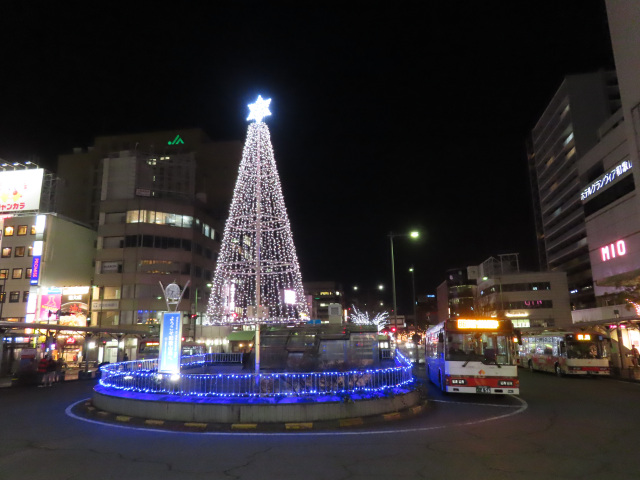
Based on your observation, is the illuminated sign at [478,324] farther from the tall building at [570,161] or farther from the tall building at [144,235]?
the tall building at [570,161]

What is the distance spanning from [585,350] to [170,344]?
2383 cm

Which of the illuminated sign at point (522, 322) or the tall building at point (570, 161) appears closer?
the illuminated sign at point (522, 322)

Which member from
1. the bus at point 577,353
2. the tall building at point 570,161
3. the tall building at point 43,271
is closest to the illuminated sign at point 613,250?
the bus at point 577,353

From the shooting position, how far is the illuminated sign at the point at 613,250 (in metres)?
42.9

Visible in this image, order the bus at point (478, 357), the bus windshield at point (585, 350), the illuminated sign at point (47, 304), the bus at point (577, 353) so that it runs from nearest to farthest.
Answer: the bus at point (478, 357)
the bus at point (577, 353)
the bus windshield at point (585, 350)
the illuminated sign at point (47, 304)

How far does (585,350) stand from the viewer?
25891 millimetres

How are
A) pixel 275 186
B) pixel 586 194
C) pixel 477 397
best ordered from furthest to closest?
1. pixel 586 194
2. pixel 275 186
3. pixel 477 397

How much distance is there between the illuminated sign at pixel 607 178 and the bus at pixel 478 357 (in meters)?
36.0

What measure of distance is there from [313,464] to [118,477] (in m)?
3.36

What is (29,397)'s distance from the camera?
18422mm

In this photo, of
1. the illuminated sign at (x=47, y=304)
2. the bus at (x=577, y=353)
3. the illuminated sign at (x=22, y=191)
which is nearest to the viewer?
the bus at (x=577, y=353)

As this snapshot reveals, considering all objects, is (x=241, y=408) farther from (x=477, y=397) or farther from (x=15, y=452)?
(x=477, y=397)

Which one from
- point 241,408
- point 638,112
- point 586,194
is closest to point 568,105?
point 586,194

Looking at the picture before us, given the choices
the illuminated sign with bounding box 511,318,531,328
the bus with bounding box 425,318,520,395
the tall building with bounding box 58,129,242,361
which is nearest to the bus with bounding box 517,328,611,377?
the bus with bounding box 425,318,520,395
